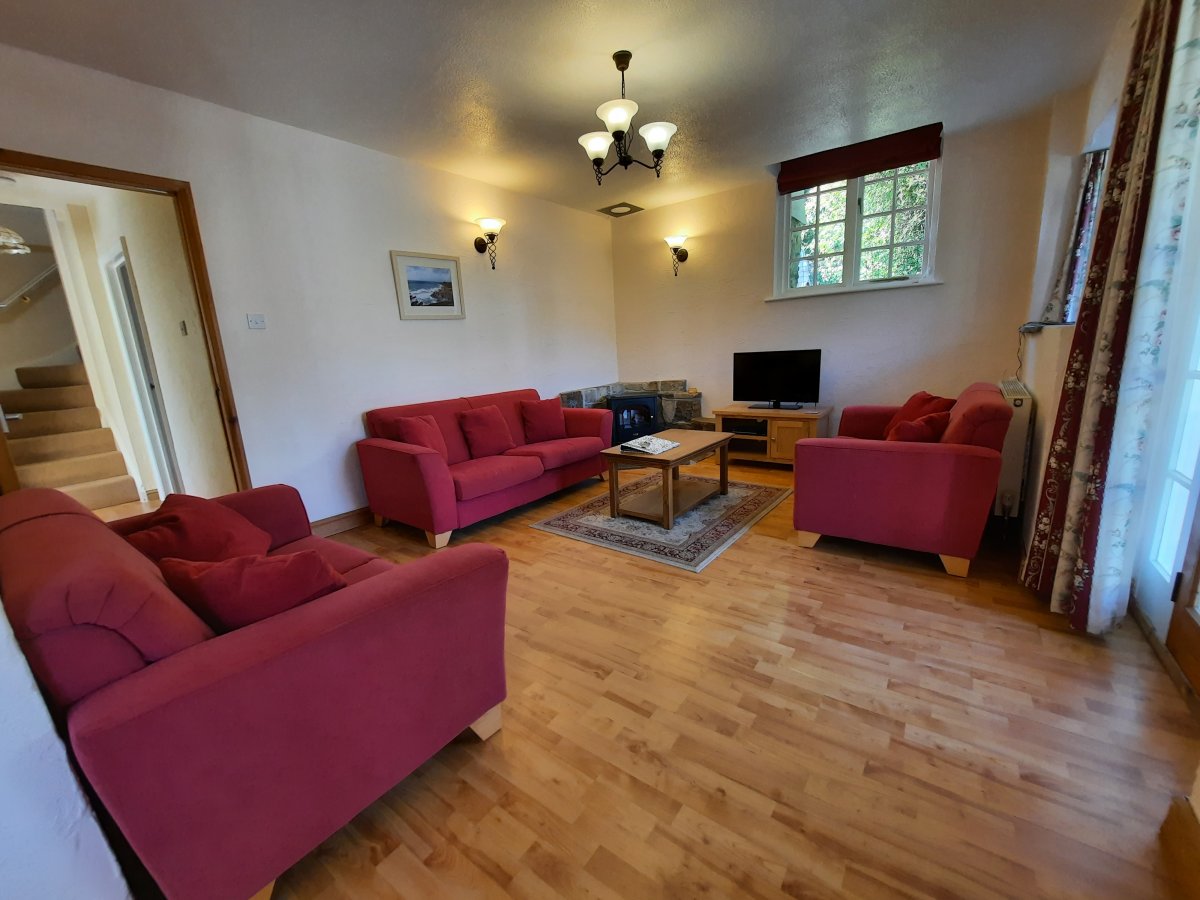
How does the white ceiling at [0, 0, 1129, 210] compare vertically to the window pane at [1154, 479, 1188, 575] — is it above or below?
above

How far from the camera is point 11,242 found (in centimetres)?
400

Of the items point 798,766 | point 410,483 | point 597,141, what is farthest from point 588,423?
point 798,766

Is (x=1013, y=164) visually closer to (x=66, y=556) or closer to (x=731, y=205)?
(x=731, y=205)

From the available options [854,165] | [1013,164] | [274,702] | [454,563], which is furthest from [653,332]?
[274,702]

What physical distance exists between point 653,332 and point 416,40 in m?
3.47

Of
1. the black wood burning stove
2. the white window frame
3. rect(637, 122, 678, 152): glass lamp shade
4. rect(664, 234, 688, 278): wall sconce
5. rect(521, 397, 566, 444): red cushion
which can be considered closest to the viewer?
rect(637, 122, 678, 152): glass lamp shade

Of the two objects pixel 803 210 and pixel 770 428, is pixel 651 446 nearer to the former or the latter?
pixel 770 428

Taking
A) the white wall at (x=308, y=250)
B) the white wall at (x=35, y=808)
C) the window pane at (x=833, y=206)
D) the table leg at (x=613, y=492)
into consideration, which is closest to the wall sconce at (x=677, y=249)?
the window pane at (x=833, y=206)

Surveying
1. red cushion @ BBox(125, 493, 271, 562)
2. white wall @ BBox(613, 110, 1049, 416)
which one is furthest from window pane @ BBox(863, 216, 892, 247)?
red cushion @ BBox(125, 493, 271, 562)

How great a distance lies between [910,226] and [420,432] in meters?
4.02

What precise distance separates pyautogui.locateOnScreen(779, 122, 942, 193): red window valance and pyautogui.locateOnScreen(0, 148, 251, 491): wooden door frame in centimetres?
409

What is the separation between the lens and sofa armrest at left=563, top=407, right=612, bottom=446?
3.96 metres

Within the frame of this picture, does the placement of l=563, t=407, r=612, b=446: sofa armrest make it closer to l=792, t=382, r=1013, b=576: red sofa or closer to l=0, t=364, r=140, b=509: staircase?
l=792, t=382, r=1013, b=576: red sofa

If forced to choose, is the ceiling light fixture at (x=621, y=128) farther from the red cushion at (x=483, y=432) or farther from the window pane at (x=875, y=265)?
the window pane at (x=875, y=265)
